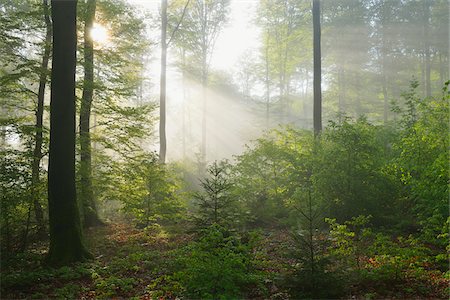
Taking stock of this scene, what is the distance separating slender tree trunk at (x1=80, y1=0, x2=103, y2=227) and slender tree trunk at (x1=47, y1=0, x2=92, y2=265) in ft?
9.15

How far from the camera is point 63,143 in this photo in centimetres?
709

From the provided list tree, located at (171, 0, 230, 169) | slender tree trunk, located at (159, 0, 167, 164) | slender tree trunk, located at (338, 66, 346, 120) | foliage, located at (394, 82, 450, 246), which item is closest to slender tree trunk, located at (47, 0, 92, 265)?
foliage, located at (394, 82, 450, 246)

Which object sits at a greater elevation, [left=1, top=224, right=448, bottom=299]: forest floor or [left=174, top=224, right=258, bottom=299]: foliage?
[left=174, top=224, right=258, bottom=299]: foliage

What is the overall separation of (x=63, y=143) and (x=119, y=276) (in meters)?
3.05

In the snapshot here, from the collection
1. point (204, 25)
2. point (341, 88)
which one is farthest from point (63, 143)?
point (341, 88)

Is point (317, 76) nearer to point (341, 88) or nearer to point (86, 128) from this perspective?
point (86, 128)

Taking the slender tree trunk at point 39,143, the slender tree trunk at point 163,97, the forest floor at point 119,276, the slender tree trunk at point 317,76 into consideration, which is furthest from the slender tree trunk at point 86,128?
the slender tree trunk at point 317,76

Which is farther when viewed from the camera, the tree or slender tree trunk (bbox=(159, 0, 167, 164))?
the tree

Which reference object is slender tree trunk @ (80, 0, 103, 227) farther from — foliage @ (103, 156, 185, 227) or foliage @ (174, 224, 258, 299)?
foliage @ (174, 224, 258, 299)

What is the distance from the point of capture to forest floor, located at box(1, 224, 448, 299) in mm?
5199

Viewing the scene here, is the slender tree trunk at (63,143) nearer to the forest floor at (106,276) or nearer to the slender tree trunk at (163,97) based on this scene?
the forest floor at (106,276)

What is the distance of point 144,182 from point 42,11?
614 cm

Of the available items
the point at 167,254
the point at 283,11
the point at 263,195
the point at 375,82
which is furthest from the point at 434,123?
the point at 375,82

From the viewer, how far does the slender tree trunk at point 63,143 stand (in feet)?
22.7
